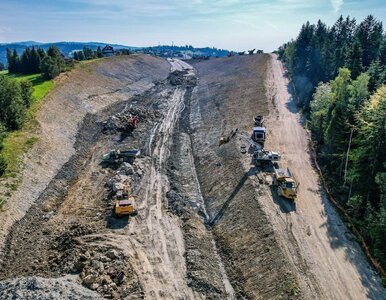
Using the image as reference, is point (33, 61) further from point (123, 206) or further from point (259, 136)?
point (123, 206)

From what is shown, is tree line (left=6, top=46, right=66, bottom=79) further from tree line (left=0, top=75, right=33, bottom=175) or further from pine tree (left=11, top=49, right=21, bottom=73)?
tree line (left=0, top=75, right=33, bottom=175)

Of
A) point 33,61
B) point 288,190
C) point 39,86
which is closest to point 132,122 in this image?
point 39,86

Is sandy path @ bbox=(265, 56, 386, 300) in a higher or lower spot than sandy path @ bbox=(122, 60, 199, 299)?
higher

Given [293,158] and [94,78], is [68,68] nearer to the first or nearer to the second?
[94,78]

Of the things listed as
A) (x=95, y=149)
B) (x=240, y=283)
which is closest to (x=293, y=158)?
(x=240, y=283)

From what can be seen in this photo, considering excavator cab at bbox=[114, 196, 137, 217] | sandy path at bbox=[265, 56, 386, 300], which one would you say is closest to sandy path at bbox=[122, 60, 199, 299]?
excavator cab at bbox=[114, 196, 137, 217]

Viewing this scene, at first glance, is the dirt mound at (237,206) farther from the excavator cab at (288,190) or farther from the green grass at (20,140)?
the green grass at (20,140)

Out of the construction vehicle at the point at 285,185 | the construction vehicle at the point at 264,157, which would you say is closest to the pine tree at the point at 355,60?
the construction vehicle at the point at 264,157
